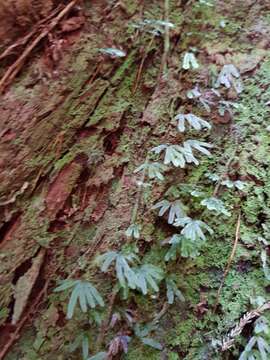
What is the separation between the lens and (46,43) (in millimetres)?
1707

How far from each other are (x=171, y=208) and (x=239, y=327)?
0.50 m

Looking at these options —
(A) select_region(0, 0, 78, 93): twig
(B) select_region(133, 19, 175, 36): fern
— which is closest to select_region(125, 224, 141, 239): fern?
(A) select_region(0, 0, 78, 93): twig

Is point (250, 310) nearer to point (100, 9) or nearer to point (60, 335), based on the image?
point (60, 335)

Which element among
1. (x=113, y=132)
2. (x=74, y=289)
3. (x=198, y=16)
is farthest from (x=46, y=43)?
(x=74, y=289)

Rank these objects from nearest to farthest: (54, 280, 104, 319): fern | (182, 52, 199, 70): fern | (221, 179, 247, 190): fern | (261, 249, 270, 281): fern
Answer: (54, 280, 104, 319): fern
(261, 249, 270, 281): fern
(221, 179, 247, 190): fern
(182, 52, 199, 70): fern

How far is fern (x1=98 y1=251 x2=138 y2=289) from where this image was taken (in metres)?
1.51

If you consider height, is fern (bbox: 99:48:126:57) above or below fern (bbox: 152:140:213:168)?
above

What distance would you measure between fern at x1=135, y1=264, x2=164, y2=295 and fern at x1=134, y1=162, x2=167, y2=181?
1.17 feet

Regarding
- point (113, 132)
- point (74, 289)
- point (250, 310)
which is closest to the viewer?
point (74, 289)

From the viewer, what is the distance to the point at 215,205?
5.58ft

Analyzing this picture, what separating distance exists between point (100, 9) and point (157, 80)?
39 cm

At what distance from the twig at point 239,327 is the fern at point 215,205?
381 millimetres

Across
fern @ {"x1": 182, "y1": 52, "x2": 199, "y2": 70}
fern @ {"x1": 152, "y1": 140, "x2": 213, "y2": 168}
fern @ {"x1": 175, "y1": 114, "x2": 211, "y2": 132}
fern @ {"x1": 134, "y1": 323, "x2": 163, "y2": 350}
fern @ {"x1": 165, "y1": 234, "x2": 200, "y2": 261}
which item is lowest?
fern @ {"x1": 134, "y1": 323, "x2": 163, "y2": 350}

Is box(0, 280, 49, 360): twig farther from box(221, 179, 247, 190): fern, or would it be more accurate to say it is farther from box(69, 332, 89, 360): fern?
box(221, 179, 247, 190): fern
